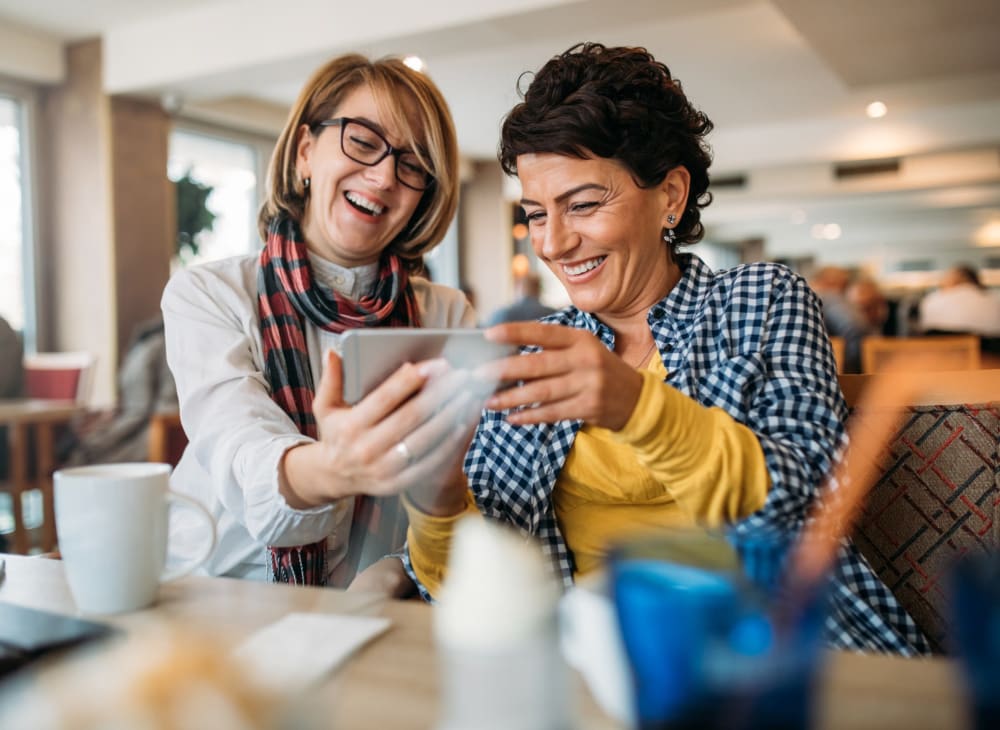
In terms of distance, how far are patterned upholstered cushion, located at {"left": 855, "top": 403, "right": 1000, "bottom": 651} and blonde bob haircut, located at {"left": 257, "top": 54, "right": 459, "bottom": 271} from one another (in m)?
0.92

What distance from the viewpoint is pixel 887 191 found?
9242mm

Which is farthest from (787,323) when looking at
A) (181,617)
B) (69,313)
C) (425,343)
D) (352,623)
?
(69,313)

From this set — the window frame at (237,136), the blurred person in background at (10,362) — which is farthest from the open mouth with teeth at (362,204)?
the window frame at (237,136)

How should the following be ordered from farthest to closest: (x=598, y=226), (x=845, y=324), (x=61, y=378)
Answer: (x=845, y=324) → (x=61, y=378) → (x=598, y=226)

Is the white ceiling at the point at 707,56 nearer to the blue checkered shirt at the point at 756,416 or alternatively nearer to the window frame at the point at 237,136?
the window frame at the point at 237,136

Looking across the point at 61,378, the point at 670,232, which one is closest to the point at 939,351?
the point at 670,232

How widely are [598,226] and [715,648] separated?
1007mm

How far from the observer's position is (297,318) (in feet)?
4.82

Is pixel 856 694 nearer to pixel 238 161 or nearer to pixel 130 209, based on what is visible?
pixel 130 209

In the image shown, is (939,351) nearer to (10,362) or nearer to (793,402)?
(793,402)

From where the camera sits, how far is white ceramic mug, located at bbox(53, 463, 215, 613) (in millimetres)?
737

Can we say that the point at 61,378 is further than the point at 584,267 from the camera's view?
Yes

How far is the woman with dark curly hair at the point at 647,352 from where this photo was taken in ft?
3.31

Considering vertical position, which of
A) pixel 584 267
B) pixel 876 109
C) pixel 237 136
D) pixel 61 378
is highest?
pixel 876 109
